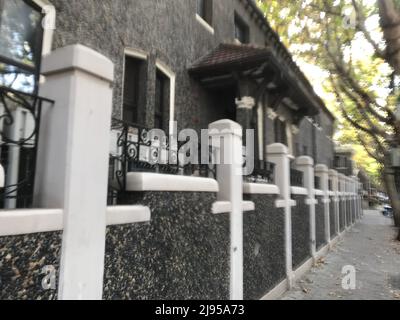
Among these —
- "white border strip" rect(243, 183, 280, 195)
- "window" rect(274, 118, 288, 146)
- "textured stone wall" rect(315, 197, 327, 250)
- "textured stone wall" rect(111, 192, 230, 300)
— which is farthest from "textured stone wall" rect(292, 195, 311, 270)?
"window" rect(274, 118, 288, 146)

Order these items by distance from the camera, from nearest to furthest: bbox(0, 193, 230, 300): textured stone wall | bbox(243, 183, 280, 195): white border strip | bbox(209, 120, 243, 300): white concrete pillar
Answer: bbox(0, 193, 230, 300): textured stone wall
bbox(209, 120, 243, 300): white concrete pillar
bbox(243, 183, 280, 195): white border strip

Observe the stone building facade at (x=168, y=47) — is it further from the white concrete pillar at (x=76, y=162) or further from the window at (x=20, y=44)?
the white concrete pillar at (x=76, y=162)

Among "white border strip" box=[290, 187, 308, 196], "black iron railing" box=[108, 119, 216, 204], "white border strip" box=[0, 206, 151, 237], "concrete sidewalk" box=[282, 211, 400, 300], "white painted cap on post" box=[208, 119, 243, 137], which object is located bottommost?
"concrete sidewalk" box=[282, 211, 400, 300]

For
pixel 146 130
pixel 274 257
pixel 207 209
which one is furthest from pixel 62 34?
pixel 274 257

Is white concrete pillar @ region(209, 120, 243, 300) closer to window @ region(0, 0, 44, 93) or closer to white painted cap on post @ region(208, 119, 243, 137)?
white painted cap on post @ region(208, 119, 243, 137)

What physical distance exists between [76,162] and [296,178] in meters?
7.16

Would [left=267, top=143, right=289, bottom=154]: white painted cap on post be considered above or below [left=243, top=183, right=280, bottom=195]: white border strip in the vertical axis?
above

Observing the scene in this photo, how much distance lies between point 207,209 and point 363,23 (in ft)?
20.3

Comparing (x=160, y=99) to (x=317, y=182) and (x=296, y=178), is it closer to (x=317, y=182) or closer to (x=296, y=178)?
(x=296, y=178)

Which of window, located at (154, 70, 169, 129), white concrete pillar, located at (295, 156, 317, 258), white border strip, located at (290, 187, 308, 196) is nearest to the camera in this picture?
window, located at (154, 70, 169, 129)

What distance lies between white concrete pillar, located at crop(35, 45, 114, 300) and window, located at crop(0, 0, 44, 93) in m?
2.36

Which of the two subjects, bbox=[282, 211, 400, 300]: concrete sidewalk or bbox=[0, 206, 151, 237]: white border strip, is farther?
bbox=[282, 211, 400, 300]: concrete sidewalk

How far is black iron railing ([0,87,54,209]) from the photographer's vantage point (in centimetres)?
235

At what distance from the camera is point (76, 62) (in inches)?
94.3
